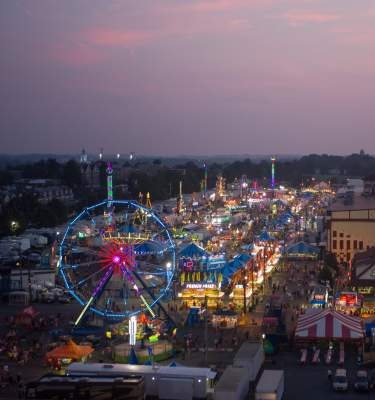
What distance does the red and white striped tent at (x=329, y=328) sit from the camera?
17328 mm

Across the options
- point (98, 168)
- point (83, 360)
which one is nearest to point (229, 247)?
point (83, 360)

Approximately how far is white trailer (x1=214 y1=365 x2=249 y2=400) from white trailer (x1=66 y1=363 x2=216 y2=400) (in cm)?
31

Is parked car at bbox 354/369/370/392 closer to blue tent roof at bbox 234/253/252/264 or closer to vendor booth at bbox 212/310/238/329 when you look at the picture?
vendor booth at bbox 212/310/238/329

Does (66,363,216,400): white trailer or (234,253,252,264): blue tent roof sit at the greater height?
(234,253,252,264): blue tent roof

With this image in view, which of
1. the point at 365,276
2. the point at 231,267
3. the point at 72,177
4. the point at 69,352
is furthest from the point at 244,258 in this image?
the point at 72,177

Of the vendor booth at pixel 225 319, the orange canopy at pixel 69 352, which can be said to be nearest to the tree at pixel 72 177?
the vendor booth at pixel 225 319

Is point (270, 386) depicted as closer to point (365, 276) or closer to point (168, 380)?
point (168, 380)

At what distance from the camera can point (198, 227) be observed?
40594mm

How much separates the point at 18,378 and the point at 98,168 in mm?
60056

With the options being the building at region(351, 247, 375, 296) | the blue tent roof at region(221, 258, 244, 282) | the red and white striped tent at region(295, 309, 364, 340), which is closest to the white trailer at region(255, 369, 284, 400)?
the red and white striped tent at region(295, 309, 364, 340)

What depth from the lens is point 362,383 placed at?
14375 millimetres

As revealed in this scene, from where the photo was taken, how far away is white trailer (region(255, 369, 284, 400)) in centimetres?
1323

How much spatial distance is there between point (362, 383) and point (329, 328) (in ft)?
10.1

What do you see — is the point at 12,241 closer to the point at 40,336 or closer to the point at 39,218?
the point at 39,218
